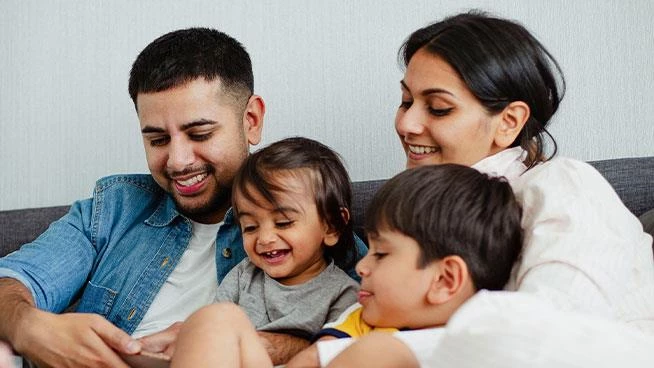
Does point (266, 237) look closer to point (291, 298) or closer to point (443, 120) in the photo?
point (291, 298)

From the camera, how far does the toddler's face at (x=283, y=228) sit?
1496 millimetres

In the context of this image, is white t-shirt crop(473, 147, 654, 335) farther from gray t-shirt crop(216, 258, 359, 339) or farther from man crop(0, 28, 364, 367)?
man crop(0, 28, 364, 367)

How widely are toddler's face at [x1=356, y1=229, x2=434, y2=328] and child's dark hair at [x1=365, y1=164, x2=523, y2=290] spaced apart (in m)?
0.02

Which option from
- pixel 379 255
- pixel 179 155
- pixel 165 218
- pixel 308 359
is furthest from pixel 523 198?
pixel 165 218

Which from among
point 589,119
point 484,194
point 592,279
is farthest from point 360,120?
point 592,279

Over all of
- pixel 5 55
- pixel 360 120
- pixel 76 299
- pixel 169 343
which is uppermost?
pixel 5 55

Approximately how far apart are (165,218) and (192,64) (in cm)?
35

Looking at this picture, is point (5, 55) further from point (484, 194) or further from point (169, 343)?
point (484, 194)

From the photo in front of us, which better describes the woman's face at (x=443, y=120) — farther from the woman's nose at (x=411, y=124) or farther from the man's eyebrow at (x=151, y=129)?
the man's eyebrow at (x=151, y=129)

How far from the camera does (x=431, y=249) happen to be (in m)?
1.18

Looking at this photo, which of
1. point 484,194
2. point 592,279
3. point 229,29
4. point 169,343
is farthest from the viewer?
point 229,29

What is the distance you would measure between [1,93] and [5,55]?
0.11 m

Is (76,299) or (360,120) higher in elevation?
(360,120)

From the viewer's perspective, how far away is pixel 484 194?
1.22m
